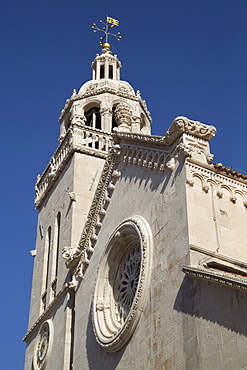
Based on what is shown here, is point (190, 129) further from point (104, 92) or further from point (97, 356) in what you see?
point (104, 92)

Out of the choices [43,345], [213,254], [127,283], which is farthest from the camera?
[43,345]

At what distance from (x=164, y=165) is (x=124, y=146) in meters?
3.72

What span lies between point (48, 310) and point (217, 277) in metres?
12.3

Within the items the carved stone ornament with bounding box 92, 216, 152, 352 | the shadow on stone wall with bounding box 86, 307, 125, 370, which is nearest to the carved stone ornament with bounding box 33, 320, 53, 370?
the shadow on stone wall with bounding box 86, 307, 125, 370

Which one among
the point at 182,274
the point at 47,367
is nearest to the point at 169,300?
the point at 182,274

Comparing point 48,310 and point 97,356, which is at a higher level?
point 48,310

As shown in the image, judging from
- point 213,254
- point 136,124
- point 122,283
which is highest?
point 136,124

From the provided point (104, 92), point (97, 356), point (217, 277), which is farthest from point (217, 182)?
point (104, 92)

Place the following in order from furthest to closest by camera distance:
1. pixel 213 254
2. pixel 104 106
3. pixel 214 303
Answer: pixel 104 106 < pixel 213 254 < pixel 214 303

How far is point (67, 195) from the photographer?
26.0 m

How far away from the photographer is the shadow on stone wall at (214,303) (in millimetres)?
12484

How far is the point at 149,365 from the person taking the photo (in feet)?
51.2

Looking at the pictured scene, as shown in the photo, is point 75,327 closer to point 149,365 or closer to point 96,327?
point 96,327

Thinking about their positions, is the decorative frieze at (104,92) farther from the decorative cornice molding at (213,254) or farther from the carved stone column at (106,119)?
the decorative cornice molding at (213,254)
